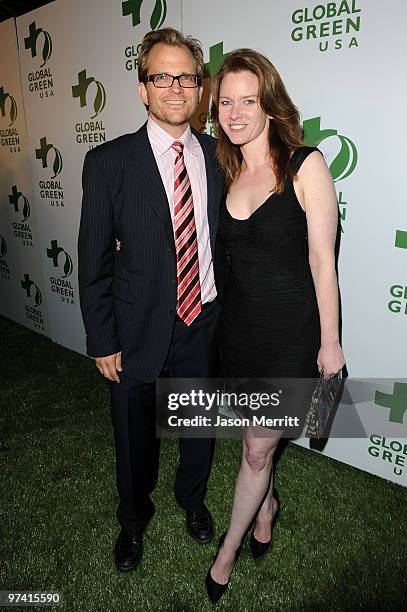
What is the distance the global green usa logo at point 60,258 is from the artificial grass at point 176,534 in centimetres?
149

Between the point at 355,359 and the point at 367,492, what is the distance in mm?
688

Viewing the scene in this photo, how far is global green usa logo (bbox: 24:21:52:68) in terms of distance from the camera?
12.0 feet

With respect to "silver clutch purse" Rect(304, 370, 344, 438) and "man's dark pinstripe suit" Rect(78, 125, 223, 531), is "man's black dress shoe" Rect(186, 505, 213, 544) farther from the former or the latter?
"silver clutch purse" Rect(304, 370, 344, 438)

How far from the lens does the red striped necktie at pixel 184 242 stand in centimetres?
174

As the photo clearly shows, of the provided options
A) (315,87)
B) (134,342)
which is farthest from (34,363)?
(315,87)

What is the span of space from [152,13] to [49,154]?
5.18 feet

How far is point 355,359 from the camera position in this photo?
252 centimetres

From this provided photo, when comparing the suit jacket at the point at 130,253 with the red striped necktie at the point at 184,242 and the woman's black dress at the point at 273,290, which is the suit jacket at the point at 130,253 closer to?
the red striped necktie at the point at 184,242

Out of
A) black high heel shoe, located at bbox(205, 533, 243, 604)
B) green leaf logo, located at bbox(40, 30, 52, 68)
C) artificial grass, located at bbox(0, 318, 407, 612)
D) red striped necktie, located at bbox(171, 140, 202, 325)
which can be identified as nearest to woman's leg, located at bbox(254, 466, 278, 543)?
artificial grass, located at bbox(0, 318, 407, 612)

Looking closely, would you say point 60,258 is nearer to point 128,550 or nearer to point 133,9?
point 133,9

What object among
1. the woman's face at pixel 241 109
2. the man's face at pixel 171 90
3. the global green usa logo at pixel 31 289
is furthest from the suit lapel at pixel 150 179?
the global green usa logo at pixel 31 289

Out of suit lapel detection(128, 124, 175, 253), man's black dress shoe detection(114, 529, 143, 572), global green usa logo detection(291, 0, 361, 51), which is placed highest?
global green usa logo detection(291, 0, 361, 51)

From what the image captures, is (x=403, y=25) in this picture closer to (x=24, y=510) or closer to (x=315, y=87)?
(x=315, y=87)

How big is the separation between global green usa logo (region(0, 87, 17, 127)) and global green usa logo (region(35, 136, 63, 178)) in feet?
1.59
